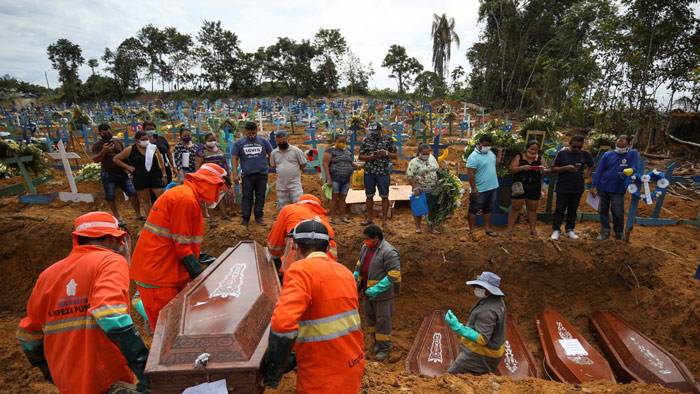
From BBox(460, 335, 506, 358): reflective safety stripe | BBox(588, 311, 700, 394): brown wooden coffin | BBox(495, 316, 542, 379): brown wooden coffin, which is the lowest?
BBox(495, 316, 542, 379): brown wooden coffin

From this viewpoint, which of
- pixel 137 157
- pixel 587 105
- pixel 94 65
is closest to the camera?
pixel 137 157

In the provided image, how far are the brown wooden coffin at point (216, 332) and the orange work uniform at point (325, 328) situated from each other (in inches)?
11.3

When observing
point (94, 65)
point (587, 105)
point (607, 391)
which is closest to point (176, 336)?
point (607, 391)

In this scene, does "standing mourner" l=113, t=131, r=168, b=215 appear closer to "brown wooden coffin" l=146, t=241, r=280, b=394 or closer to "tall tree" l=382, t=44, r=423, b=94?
"brown wooden coffin" l=146, t=241, r=280, b=394

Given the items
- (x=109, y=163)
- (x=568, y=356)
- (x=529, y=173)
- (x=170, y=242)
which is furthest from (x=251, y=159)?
(x=568, y=356)

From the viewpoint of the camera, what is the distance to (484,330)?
293cm

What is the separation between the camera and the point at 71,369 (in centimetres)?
187

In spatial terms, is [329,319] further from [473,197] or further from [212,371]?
[473,197]

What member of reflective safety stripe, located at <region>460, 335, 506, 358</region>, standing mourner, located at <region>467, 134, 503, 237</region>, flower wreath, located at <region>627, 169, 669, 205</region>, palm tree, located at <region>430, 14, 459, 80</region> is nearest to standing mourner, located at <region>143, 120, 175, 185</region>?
standing mourner, located at <region>467, 134, 503, 237</region>

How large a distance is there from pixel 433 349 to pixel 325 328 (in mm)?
2775

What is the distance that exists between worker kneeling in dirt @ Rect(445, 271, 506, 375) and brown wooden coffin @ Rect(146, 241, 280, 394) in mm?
1669

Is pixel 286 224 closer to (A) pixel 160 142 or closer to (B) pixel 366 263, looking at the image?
(B) pixel 366 263

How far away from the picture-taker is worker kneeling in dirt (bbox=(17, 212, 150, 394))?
1768mm

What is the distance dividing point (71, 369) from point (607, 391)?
3.76 m
